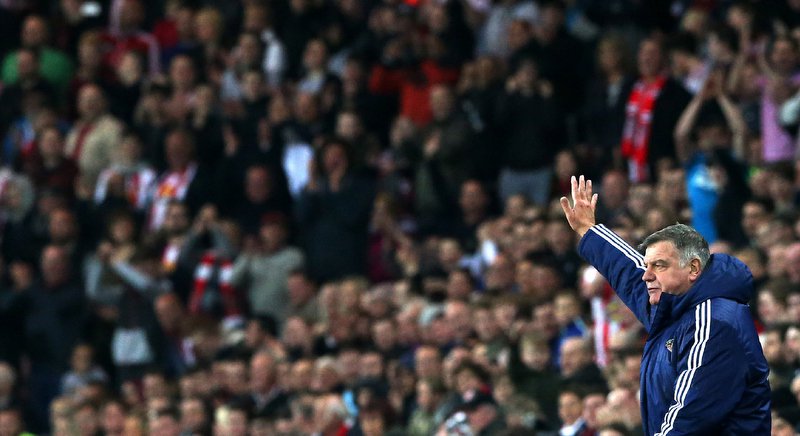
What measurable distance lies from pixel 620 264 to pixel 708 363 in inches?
33.2

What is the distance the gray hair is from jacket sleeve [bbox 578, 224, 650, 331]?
417mm

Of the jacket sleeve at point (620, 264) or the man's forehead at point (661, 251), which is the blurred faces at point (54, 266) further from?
the man's forehead at point (661, 251)

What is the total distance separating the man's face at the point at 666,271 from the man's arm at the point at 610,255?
1.09 feet

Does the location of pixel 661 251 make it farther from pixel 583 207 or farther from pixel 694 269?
pixel 583 207

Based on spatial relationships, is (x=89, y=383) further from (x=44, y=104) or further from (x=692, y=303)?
(x=692, y=303)

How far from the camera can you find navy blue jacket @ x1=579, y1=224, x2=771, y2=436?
6309 millimetres

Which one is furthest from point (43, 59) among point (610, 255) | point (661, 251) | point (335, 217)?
point (661, 251)

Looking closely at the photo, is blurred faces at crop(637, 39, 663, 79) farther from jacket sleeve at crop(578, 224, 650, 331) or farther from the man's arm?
jacket sleeve at crop(578, 224, 650, 331)

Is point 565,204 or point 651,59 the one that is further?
point 651,59

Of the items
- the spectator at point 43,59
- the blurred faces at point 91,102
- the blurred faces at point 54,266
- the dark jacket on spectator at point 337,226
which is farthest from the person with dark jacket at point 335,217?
the spectator at point 43,59

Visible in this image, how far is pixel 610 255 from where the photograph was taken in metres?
7.11

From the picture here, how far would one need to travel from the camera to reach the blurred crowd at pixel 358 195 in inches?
503

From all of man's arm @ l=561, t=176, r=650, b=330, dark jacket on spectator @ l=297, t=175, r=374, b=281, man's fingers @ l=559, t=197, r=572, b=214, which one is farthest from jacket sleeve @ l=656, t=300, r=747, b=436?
dark jacket on spectator @ l=297, t=175, r=374, b=281

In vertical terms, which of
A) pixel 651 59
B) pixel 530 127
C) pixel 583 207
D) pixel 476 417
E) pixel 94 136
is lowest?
pixel 583 207
